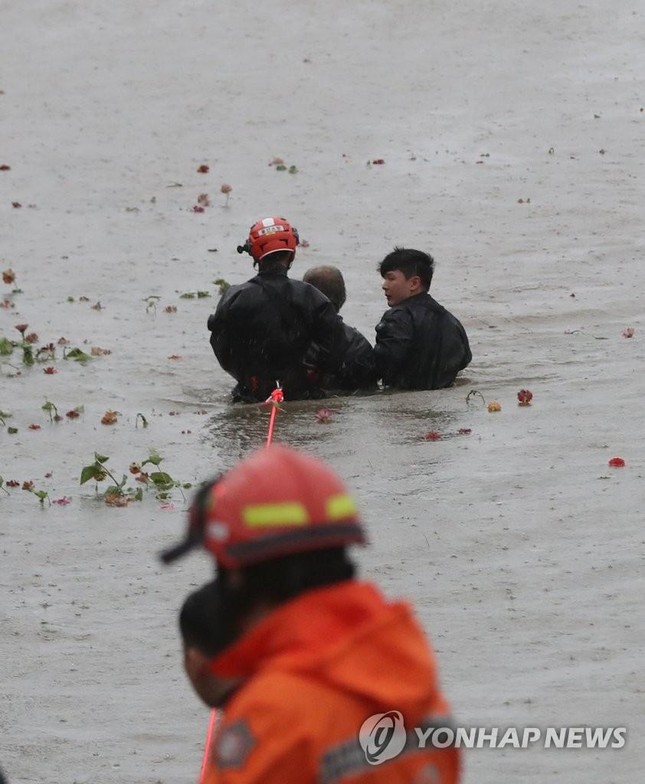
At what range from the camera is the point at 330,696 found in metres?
2.08

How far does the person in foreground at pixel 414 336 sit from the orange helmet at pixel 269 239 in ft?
2.24

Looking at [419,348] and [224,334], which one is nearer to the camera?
[224,334]

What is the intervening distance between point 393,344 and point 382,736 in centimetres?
740

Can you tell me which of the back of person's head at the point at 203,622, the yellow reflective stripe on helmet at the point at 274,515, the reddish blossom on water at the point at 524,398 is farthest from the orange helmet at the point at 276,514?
the reddish blossom on water at the point at 524,398

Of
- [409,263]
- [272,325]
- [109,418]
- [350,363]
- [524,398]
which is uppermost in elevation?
[409,263]

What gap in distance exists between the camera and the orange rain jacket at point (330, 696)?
206 cm

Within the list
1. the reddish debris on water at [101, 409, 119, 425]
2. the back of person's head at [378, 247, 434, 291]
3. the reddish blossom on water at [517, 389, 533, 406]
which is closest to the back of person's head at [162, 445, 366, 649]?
the reddish blossom on water at [517, 389, 533, 406]

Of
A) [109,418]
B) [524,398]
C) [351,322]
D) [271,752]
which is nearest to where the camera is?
[271,752]

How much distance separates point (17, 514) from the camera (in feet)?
23.4

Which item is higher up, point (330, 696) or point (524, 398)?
point (330, 696)

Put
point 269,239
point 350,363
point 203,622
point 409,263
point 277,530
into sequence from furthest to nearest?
point 409,263 < point 350,363 < point 269,239 < point 203,622 < point 277,530

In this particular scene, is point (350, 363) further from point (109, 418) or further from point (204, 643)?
point (204, 643)

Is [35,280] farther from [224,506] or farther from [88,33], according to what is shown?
[224,506]

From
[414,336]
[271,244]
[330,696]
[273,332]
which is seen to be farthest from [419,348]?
[330,696]
